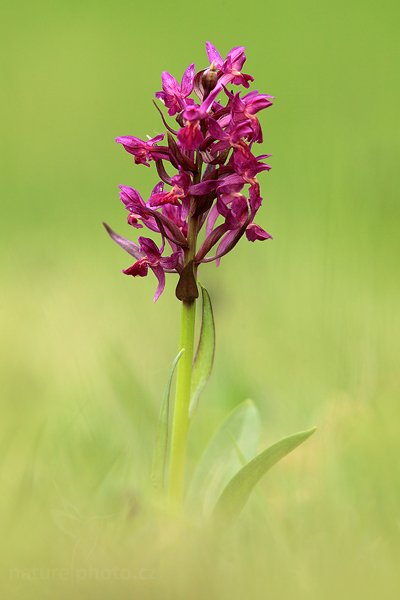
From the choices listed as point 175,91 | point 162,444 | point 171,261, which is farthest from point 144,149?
point 162,444

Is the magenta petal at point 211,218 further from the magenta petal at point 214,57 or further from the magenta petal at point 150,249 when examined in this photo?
the magenta petal at point 214,57

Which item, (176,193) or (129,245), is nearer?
(176,193)

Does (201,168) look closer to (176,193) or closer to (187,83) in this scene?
(176,193)

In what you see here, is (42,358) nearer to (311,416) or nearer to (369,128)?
(311,416)

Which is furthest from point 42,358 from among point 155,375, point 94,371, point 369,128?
point 369,128

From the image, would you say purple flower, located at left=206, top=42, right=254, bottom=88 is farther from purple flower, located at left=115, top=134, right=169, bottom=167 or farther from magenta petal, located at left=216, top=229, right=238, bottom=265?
magenta petal, located at left=216, top=229, right=238, bottom=265

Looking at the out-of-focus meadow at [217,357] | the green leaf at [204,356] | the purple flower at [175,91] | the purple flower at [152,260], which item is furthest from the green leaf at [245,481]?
the purple flower at [175,91]
